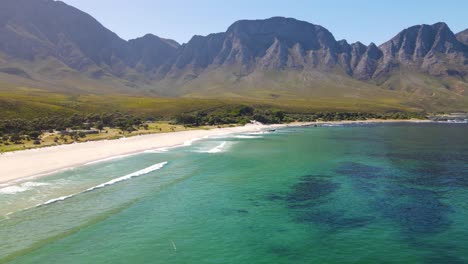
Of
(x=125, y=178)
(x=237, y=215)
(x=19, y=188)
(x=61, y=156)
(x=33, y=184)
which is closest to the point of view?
(x=237, y=215)

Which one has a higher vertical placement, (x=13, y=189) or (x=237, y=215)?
(x=13, y=189)

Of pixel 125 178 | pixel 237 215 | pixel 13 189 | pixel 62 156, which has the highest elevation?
pixel 62 156

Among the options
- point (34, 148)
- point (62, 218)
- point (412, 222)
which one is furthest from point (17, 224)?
point (34, 148)

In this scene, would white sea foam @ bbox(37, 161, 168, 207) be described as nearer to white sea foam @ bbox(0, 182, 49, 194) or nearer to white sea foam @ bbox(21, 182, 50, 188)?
white sea foam @ bbox(0, 182, 49, 194)

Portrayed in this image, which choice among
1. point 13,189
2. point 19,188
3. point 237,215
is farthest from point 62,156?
point 237,215

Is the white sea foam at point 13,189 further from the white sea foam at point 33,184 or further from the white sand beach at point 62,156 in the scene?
the white sand beach at point 62,156

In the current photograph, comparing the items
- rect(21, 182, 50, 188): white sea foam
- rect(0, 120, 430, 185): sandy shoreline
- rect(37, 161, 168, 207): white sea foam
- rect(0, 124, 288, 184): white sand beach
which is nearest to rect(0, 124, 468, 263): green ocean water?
rect(21, 182, 50, 188): white sea foam

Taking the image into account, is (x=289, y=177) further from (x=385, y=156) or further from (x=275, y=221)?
(x=385, y=156)

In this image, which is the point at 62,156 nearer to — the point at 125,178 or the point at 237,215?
the point at 125,178
